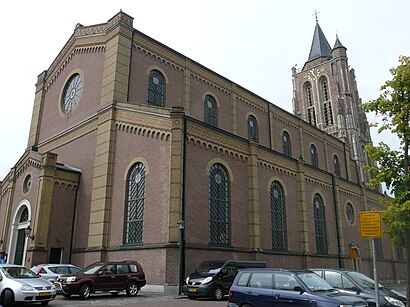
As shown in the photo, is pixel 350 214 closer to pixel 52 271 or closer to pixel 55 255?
pixel 55 255

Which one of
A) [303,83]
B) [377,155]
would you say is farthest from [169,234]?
[303,83]

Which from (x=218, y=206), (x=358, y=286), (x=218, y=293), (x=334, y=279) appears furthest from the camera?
A: (x=218, y=206)

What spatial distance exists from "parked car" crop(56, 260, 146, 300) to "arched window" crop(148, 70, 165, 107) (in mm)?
12378

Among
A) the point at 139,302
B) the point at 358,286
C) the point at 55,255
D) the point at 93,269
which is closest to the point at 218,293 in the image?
the point at 139,302

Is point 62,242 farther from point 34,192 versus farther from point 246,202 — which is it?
point 246,202

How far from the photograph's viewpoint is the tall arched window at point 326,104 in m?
60.7

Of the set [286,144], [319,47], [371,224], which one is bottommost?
[371,224]

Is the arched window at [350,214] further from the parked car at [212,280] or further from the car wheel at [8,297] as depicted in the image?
the car wheel at [8,297]

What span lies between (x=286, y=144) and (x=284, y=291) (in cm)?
2916

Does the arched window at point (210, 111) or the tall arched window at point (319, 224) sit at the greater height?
the arched window at point (210, 111)

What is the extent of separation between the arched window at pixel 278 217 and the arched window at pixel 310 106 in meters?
37.6

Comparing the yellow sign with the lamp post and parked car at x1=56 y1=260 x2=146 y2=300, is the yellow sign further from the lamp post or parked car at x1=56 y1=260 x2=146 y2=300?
parked car at x1=56 y1=260 x2=146 y2=300

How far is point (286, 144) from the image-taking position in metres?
38.1

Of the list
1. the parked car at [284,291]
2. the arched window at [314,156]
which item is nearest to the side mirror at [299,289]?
the parked car at [284,291]
